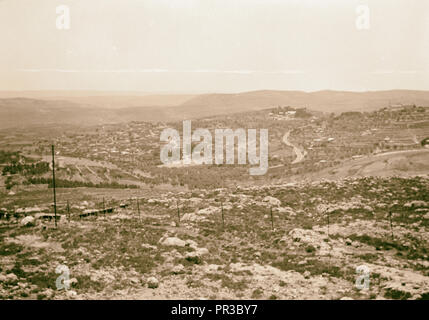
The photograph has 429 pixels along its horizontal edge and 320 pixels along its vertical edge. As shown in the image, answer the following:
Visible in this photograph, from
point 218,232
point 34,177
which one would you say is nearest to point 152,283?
point 218,232

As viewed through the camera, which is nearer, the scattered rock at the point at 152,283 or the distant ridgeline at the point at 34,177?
the scattered rock at the point at 152,283

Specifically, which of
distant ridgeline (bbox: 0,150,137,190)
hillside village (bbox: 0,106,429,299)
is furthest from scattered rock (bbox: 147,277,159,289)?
distant ridgeline (bbox: 0,150,137,190)

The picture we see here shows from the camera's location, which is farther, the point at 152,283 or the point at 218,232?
the point at 218,232

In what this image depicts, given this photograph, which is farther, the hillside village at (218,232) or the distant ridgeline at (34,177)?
the distant ridgeline at (34,177)

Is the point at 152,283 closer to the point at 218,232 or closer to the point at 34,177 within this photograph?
the point at 218,232

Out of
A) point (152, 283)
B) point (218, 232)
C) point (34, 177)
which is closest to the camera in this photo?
point (152, 283)

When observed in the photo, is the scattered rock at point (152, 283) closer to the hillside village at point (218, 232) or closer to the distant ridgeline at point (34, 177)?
the hillside village at point (218, 232)

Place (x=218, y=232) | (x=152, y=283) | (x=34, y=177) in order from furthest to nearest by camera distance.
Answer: (x=34, y=177) → (x=218, y=232) → (x=152, y=283)

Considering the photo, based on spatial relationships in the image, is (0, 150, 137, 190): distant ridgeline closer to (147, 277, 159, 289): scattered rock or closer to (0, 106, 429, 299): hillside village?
(0, 106, 429, 299): hillside village

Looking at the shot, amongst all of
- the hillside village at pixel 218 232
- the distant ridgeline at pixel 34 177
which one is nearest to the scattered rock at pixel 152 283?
the hillside village at pixel 218 232

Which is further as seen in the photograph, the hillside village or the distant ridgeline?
the distant ridgeline
